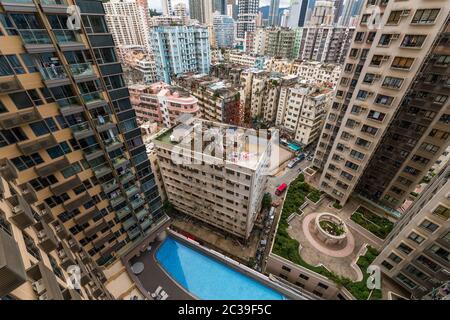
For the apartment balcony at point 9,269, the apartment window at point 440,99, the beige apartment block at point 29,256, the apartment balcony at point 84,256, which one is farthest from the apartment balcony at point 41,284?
the apartment window at point 440,99

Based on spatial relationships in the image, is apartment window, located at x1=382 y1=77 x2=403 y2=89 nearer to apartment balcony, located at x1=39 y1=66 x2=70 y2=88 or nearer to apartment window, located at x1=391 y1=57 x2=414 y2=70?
apartment window, located at x1=391 y1=57 x2=414 y2=70

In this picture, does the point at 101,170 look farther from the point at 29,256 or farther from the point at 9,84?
the point at 29,256

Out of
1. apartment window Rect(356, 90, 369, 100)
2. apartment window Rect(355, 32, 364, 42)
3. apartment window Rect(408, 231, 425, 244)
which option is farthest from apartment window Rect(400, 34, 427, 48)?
apartment window Rect(408, 231, 425, 244)

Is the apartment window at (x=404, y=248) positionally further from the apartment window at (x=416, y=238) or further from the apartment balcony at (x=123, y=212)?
the apartment balcony at (x=123, y=212)

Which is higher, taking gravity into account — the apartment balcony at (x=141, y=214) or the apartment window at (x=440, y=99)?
the apartment window at (x=440, y=99)

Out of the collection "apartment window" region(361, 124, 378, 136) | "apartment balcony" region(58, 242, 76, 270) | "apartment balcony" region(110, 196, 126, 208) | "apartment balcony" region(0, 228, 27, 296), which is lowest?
"apartment balcony" region(110, 196, 126, 208)

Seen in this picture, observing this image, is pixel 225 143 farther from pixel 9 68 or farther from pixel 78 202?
pixel 9 68
